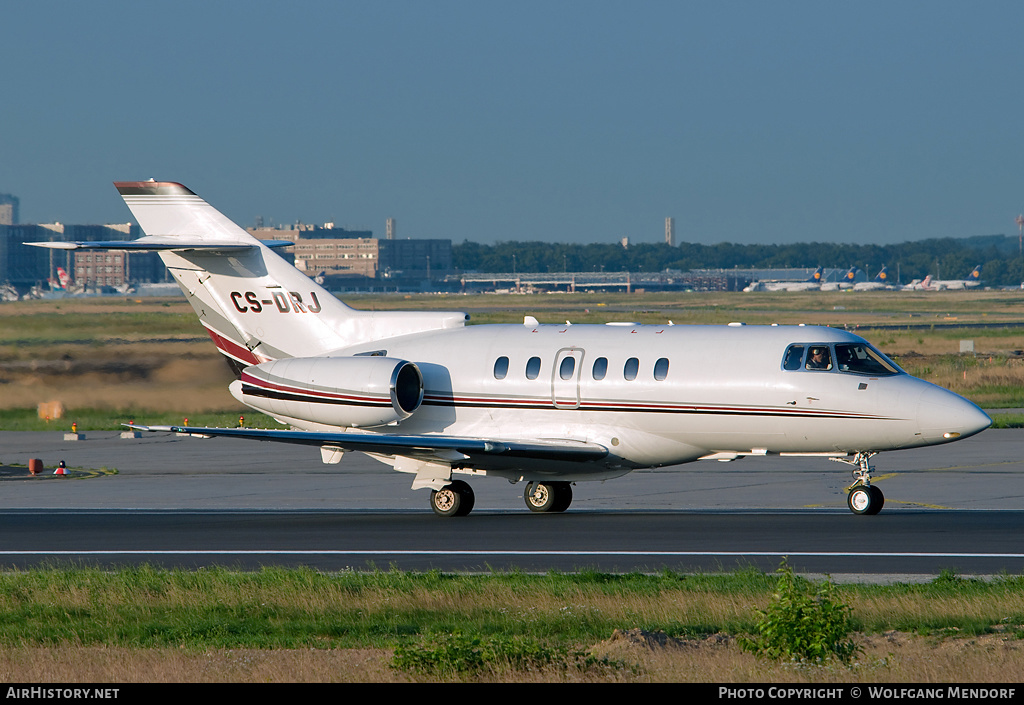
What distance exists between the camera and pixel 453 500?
27000 millimetres

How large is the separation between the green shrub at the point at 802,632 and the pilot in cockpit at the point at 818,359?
1346 cm

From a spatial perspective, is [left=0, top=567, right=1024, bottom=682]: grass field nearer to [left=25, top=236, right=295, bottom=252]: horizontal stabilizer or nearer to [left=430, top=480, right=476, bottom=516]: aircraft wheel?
[left=430, top=480, right=476, bottom=516]: aircraft wheel

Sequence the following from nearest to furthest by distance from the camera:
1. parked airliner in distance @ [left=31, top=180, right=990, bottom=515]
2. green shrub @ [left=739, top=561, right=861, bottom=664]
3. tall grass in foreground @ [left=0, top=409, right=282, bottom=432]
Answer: green shrub @ [left=739, top=561, right=861, bottom=664]
parked airliner in distance @ [left=31, top=180, right=990, bottom=515]
tall grass in foreground @ [left=0, top=409, right=282, bottom=432]

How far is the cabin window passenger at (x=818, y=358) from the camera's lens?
2569 centimetres

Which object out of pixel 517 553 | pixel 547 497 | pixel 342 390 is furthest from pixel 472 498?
pixel 517 553

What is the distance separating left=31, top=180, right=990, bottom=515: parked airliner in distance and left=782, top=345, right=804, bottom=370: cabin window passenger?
1.1 inches

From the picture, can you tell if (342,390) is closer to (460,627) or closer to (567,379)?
(567,379)

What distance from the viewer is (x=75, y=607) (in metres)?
16.2

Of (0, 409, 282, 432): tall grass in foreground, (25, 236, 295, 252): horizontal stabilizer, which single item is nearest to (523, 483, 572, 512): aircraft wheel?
(25, 236, 295, 252): horizontal stabilizer

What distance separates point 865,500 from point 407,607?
12149 mm

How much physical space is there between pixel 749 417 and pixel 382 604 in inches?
456

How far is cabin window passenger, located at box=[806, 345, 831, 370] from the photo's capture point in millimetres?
25688

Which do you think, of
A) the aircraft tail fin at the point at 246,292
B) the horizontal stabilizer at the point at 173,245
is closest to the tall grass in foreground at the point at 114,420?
the aircraft tail fin at the point at 246,292

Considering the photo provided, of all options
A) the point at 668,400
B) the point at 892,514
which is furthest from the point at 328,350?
the point at 892,514
